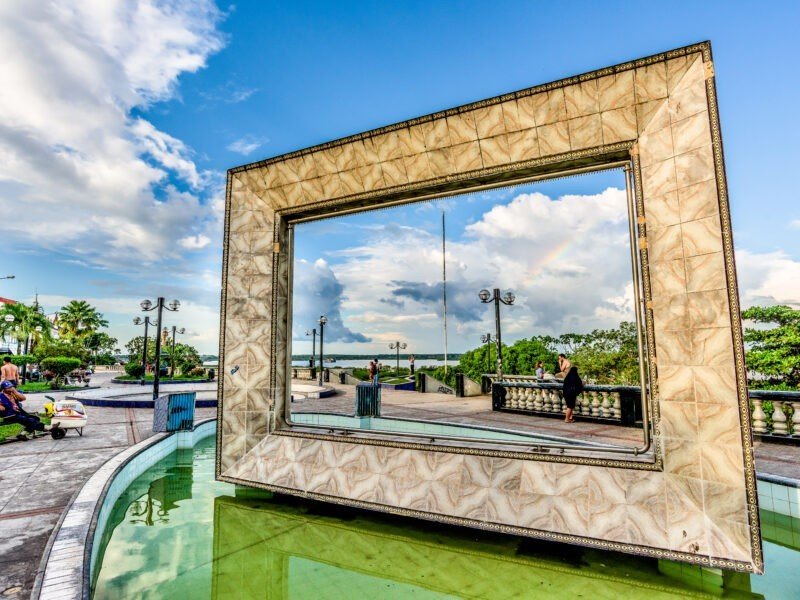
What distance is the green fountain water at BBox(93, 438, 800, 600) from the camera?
434 cm

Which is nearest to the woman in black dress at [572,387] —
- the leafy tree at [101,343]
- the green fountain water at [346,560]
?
the green fountain water at [346,560]

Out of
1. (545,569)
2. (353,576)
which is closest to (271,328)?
(353,576)

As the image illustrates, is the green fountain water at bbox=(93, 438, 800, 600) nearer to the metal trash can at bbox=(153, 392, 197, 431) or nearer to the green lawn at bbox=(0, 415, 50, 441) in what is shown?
the metal trash can at bbox=(153, 392, 197, 431)

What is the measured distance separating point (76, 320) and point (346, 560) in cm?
5298

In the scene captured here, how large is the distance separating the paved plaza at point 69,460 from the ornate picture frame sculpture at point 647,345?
96.4 inches

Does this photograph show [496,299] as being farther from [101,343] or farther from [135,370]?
[101,343]

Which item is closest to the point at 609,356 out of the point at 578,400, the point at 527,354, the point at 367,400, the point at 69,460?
the point at 527,354

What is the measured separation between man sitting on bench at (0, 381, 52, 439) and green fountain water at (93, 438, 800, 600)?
18.4ft

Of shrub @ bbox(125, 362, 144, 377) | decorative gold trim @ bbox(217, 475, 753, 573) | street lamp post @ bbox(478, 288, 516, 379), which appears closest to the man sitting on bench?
decorative gold trim @ bbox(217, 475, 753, 573)

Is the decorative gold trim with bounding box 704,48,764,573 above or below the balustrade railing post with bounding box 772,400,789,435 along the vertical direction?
above

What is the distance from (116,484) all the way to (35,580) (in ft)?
11.2

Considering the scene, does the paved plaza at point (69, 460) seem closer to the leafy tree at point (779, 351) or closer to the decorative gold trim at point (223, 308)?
the decorative gold trim at point (223, 308)

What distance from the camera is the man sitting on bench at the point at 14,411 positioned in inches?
385

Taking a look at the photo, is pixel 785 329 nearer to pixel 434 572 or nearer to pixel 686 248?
pixel 686 248
